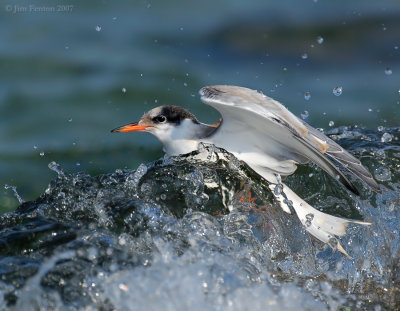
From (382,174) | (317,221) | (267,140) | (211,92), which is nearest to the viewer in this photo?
(211,92)

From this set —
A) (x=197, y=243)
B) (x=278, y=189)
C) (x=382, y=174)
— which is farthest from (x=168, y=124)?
(x=382, y=174)

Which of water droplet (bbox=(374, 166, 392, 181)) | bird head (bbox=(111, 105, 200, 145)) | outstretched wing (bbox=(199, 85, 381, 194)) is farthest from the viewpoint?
water droplet (bbox=(374, 166, 392, 181))

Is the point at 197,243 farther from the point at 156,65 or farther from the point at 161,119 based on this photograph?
the point at 156,65

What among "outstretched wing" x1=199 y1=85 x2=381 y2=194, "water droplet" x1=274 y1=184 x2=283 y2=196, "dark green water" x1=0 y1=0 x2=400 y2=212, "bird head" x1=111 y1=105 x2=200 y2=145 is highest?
"outstretched wing" x1=199 y1=85 x2=381 y2=194

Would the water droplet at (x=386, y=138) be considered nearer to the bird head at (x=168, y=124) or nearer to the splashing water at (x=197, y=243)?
the splashing water at (x=197, y=243)

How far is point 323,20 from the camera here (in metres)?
8.71

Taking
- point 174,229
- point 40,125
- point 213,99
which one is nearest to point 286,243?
point 174,229

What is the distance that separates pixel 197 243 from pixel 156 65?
428cm

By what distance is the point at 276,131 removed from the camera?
436 cm

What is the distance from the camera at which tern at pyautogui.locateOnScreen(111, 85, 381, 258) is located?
4.21 metres

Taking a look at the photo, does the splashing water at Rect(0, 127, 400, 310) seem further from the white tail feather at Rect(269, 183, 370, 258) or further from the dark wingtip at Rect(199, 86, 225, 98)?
the dark wingtip at Rect(199, 86, 225, 98)

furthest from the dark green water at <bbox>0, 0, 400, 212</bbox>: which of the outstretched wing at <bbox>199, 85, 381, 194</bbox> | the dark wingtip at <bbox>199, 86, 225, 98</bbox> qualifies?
the dark wingtip at <bbox>199, 86, 225, 98</bbox>

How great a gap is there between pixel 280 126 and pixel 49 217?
1899 mm

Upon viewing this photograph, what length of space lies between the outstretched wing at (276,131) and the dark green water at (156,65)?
2305 mm
